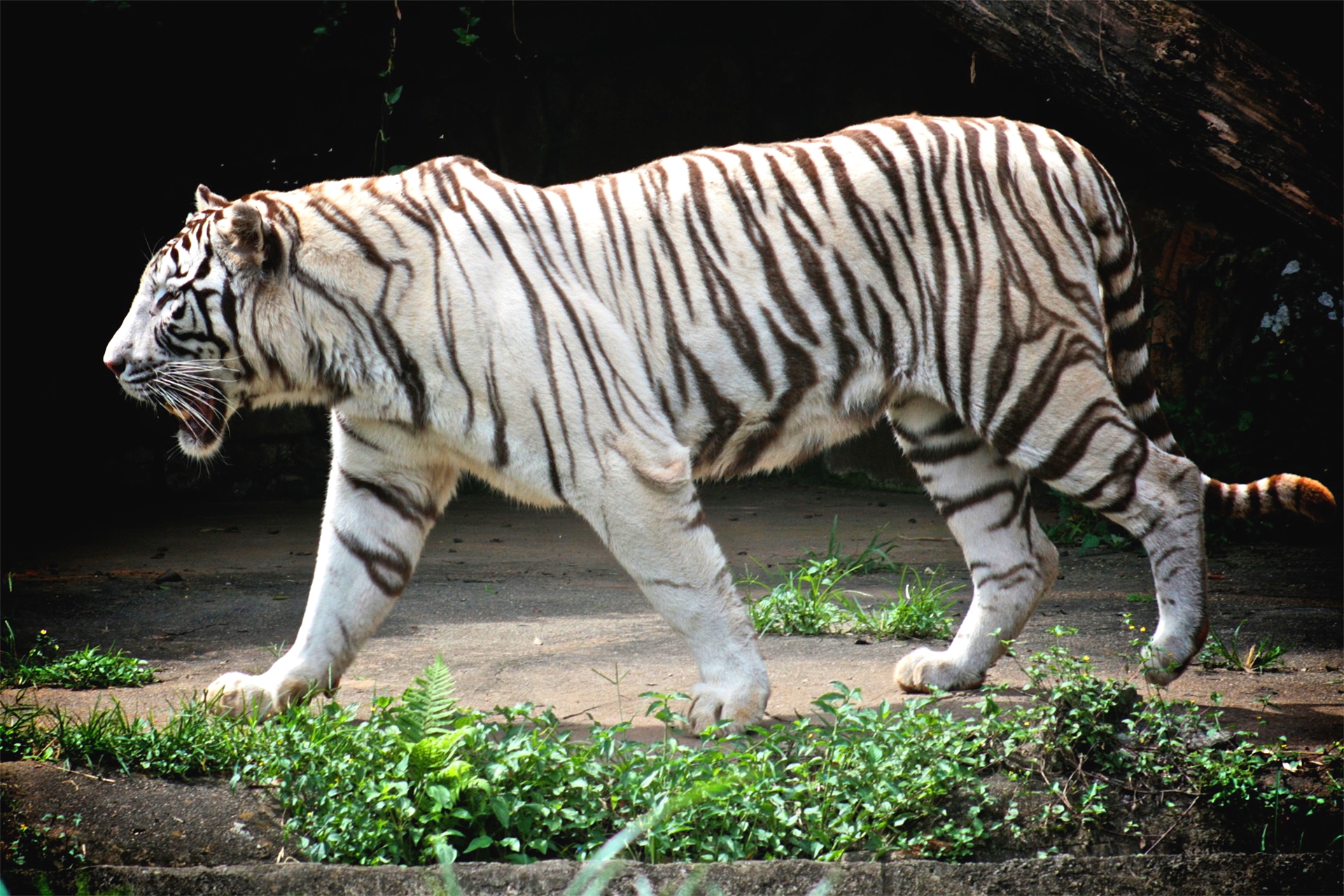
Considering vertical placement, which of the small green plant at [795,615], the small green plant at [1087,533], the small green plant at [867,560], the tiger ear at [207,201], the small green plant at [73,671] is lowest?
the small green plant at [1087,533]

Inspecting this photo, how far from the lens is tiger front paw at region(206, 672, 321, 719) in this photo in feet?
10.2

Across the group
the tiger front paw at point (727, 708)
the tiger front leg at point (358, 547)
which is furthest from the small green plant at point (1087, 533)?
the tiger front leg at point (358, 547)

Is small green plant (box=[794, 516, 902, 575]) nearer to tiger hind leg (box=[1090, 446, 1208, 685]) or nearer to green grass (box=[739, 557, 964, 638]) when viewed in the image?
green grass (box=[739, 557, 964, 638])

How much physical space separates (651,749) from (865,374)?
1.26 m

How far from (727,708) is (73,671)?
198 centimetres

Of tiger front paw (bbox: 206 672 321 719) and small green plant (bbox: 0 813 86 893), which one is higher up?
small green plant (bbox: 0 813 86 893)

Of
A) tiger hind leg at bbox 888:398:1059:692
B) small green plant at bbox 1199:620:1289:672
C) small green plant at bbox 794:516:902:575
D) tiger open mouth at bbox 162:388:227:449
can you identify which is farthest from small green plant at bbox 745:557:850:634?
tiger open mouth at bbox 162:388:227:449

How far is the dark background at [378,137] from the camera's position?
6.50 metres

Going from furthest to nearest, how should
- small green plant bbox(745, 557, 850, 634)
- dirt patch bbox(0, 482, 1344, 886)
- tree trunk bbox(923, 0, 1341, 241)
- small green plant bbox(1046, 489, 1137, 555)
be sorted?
small green plant bbox(1046, 489, 1137, 555) < small green plant bbox(745, 557, 850, 634) < tree trunk bbox(923, 0, 1341, 241) < dirt patch bbox(0, 482, 1344, 886)

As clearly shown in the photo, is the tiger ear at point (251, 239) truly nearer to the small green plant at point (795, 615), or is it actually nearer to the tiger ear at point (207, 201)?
the tiger ear at point (207, 201)

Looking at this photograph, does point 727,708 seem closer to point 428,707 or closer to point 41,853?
point 428,707

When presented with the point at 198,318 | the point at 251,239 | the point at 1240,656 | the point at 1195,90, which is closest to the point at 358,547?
the point at 198,318

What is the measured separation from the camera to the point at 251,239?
3168 millimetres

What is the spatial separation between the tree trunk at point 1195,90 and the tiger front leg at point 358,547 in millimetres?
2801
